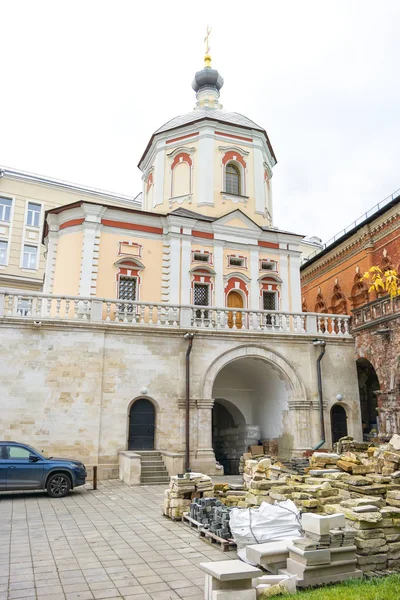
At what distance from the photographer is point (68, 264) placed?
2181 cm

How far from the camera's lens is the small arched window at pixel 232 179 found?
26.2 m

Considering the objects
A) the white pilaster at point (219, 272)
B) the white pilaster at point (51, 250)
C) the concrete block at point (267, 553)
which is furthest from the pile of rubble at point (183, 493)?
the white pilaster at point (51, 250)

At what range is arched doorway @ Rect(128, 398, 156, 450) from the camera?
642 inches

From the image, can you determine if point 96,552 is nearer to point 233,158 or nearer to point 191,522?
point 191,522

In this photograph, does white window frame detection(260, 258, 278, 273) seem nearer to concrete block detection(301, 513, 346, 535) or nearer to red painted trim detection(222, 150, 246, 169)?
red painted trim detection(222, 150, 246, 169)

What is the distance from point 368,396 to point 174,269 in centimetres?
1046

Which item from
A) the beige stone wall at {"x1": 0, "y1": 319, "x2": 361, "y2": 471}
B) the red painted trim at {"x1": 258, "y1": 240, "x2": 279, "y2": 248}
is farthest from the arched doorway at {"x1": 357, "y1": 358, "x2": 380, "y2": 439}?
the red painted trim at {"x1": 258, "y1": 240, "x2": 279, "y2": 248}

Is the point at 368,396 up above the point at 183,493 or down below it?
above

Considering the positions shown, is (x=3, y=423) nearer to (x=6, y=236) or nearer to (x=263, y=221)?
(x=263, y=221)

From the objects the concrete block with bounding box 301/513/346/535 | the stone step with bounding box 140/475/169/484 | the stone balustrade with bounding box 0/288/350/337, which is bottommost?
the stone step with bounding box 140/475/169/484

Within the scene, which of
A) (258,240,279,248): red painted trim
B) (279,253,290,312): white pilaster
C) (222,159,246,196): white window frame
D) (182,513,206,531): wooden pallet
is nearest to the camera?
(182,513,206,531): wooden pallet

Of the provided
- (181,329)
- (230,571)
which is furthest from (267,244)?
(230,571)

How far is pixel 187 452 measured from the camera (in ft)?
52.6

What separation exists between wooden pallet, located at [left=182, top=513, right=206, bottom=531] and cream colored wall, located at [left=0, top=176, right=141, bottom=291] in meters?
28.2
